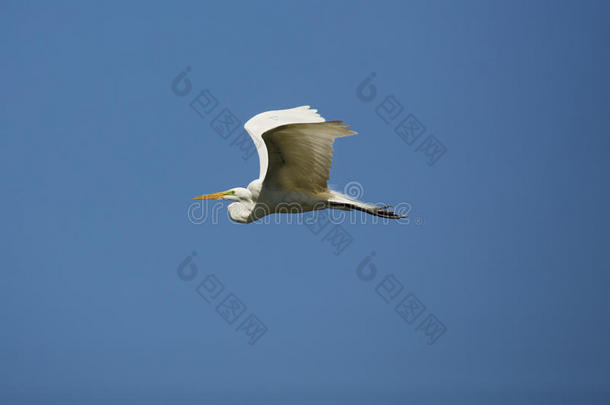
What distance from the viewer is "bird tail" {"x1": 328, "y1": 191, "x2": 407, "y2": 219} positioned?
24.8 feet

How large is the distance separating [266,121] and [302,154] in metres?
1.62

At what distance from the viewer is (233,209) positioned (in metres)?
8.53

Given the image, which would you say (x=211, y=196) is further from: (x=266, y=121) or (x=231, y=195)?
(x=266, y=121)

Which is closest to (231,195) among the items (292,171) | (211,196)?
(211,196)

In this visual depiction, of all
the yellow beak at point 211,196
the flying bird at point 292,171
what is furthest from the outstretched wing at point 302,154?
the yellow beak at point 211,196

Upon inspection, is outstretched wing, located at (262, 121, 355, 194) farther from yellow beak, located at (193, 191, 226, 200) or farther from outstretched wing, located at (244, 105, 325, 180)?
yellow beak, located at (193, 191, 226, 200)

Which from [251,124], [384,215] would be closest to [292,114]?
[251,124]

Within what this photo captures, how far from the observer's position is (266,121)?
8586 millimetres

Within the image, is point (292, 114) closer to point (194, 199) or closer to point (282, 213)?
point (282, 213)

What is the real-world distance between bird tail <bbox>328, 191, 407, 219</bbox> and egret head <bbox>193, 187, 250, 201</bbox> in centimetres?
116

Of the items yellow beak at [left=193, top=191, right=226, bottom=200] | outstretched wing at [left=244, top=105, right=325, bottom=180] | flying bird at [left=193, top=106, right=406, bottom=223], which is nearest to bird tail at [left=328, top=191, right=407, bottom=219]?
flying bird at [left=193, top=106, right=406, bottom=223]

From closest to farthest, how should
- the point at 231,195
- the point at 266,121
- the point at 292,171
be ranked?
the point at 292,171
the point at 266,121
the point at 231,195

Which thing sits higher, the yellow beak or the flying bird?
the yellow beak

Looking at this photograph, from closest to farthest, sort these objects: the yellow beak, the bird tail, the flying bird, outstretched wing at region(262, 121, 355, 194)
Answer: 1. outstretched wing at region(262, 121, 355, 194)
2. the flying bird
3. the bird tail
4. the yellow beak
